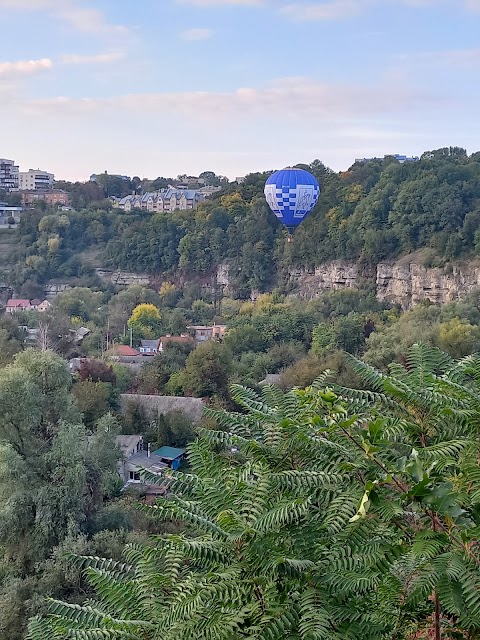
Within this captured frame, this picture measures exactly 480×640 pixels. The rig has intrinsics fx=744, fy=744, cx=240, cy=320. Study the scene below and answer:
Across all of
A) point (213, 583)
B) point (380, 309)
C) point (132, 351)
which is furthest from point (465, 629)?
point (380, 309)

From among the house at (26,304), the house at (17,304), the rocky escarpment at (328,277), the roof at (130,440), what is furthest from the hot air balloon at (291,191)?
the house at (17,304)

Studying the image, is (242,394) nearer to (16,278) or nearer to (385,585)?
(385,585)

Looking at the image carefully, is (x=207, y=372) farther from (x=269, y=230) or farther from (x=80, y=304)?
(x=269, y=230)

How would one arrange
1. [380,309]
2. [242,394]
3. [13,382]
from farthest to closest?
[380,309]
[13,382]
[242,394]

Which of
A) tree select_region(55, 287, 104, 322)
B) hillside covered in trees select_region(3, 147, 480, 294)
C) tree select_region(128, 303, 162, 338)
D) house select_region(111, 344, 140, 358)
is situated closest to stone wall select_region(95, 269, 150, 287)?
hillside covered in trees select_region(3, 147, 480, 294)

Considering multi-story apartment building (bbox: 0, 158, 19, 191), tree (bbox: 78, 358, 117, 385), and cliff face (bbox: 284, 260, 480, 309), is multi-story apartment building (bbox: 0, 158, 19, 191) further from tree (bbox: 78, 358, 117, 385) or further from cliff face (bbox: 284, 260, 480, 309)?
tree (bbox: 78, 358, 117, 385)
